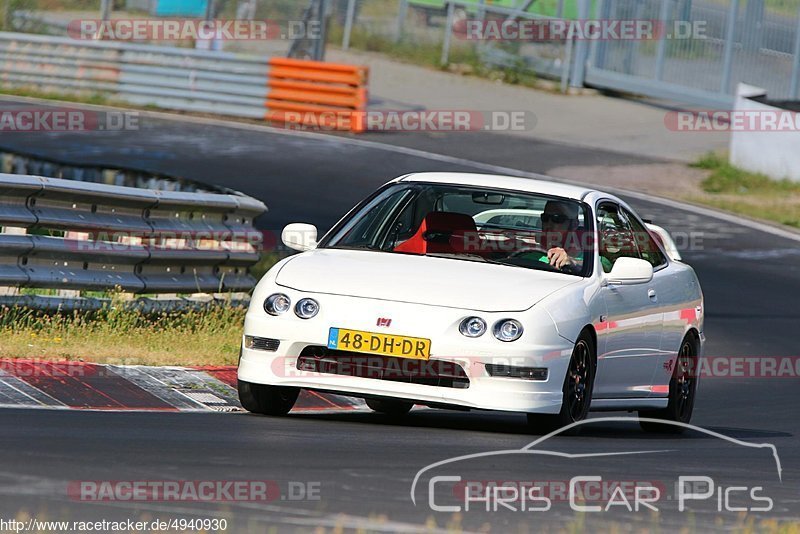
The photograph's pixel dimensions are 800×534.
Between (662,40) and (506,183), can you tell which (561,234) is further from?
(662,40)

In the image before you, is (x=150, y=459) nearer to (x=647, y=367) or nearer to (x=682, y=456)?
(x=682, y=456)

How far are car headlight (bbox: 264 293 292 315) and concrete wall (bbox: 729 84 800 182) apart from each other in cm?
1710

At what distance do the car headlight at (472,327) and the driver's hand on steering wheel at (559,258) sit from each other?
1075mm

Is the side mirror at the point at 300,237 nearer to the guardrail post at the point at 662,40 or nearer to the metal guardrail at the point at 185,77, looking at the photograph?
the metal guardrail at the point at 185,77

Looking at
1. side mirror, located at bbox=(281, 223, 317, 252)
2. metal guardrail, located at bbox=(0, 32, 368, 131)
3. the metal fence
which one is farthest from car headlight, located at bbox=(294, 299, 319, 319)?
the metal fence

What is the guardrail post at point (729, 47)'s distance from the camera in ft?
106

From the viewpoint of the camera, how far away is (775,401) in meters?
11.9

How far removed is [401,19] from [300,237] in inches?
1135

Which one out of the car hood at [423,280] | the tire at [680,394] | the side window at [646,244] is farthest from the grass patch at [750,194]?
the car hood at [423,280]

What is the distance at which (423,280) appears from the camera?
8.42m


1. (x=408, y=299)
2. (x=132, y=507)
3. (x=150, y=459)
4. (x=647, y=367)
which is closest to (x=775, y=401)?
(x=647, y=367)

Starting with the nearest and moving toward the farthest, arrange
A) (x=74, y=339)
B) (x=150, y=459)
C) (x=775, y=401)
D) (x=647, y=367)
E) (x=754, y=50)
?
(x=150, y=459) < (x=647, y=367) < (x=74, y=339) < (x=775, y=401) < (x=754, y=50)

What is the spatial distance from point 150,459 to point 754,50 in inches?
1078

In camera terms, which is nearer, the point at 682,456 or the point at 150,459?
the point at 150,459
